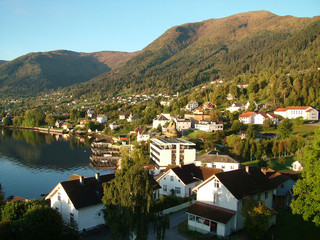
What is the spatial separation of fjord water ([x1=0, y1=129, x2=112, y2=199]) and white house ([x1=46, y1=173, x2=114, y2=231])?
18270 millimetres

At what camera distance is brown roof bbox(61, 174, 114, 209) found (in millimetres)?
20922

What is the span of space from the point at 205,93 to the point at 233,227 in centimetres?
8627

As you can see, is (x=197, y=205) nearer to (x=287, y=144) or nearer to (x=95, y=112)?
(x=287, y=144)

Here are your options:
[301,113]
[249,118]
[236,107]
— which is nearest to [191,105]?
[236,107]

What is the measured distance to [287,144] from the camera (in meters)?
46.0

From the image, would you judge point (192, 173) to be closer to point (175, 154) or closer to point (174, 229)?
point (174, 229)

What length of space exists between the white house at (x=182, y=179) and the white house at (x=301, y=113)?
46826 millimetres

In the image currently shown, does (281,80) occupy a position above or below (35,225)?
above

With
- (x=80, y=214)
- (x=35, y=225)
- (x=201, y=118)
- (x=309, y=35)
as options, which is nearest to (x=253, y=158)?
(x=201, y=118)

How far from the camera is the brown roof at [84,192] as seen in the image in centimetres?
2092

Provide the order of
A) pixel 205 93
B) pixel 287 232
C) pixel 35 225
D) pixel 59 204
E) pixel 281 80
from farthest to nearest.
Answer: pixel 205 93 < pixel 281 80 < pixel 59 204 < pixel 287 232 < pixel 35 225

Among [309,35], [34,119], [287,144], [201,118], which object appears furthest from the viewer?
[309,35]

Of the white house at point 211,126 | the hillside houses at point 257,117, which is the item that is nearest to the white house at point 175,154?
the white house at point 211,126

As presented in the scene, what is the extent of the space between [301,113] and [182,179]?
50228mm
